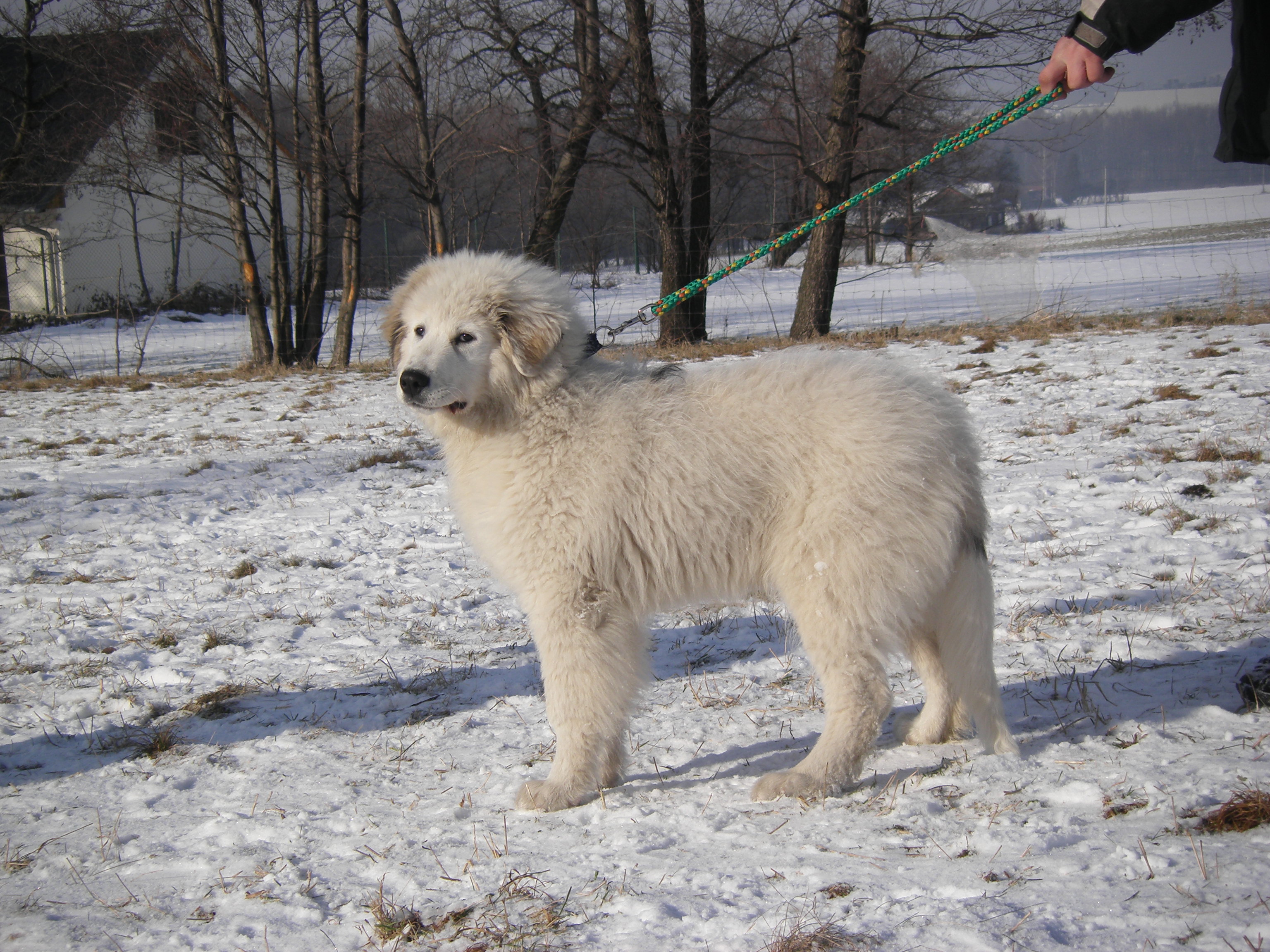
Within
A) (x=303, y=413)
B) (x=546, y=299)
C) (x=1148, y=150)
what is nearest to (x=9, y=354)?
(x=303, y=413)

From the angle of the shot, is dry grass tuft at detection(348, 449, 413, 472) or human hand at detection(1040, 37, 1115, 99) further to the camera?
dry grass tuft at detection(348, 449, 413, 472)

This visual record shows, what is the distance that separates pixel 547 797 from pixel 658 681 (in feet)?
3.39

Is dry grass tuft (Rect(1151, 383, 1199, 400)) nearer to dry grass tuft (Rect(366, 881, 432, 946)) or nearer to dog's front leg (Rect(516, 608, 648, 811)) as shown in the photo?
dog's front leg (Rect(516, 608, 648, 811))

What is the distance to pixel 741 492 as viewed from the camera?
2.69 m

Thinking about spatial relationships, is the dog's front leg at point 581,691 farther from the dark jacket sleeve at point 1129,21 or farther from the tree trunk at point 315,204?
the tree trunk at point 315,204

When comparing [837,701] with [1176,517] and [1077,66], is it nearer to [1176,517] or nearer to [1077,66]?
[1077,66]

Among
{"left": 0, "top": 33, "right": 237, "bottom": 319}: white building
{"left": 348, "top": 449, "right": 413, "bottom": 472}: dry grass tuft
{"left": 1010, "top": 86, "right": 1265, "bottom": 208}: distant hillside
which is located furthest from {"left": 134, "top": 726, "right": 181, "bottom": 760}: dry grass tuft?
{"left": 1010, "top": 86, "right": 1265, "bottom": 208}: distant hillside

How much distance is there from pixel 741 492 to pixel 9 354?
1824 centimetres

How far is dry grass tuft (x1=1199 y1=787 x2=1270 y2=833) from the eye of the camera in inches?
81.0

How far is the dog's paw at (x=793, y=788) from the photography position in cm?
258

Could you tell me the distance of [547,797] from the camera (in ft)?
8.74

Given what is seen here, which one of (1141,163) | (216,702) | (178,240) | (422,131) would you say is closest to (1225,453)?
(216,702)

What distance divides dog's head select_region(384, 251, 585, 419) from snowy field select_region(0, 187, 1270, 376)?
429 centimetres

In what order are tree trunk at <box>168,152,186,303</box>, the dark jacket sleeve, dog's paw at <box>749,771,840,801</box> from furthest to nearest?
1. tree trunk at <box>168,152,186,303</box>
2. dog's paw at <box>749,771,840,801</box>
3. the dark jacket sleeve
